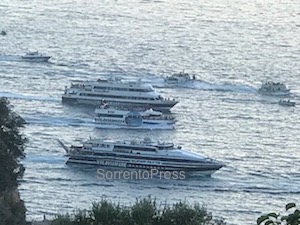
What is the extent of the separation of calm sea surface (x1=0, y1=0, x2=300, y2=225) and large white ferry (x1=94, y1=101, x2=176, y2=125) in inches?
24.0

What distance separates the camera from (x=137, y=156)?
3503 cm

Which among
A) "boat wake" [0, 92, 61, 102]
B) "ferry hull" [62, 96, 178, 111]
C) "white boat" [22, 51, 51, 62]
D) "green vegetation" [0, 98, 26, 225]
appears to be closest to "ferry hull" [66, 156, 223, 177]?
"boat wake" [0, 92, 61, 102]

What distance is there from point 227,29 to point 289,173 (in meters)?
31.6

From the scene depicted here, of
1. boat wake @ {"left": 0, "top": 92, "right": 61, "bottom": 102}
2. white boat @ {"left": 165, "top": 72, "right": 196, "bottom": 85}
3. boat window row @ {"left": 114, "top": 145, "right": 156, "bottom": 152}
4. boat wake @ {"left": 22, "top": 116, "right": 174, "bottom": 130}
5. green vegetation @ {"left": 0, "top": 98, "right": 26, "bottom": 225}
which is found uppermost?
white boat @ {"left": 165, "top": 72, "right": 196, "bottom": 85}

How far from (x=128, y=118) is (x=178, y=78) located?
535 centimetres

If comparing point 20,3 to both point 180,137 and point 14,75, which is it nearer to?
point 14,75

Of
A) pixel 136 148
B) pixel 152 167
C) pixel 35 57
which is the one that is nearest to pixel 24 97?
pixel 35 57

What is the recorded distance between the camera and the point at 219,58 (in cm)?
5366

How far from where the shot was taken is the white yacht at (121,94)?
147ft

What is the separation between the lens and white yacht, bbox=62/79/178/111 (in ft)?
147

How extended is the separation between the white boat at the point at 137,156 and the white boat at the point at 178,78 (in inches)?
440

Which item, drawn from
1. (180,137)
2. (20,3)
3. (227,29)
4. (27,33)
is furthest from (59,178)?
(20,3)

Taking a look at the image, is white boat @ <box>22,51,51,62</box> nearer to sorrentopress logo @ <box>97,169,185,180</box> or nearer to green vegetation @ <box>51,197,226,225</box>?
sorrentopress logo @ <box>97,169,185,180</box>

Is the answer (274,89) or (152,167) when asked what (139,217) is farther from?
(274,89)
